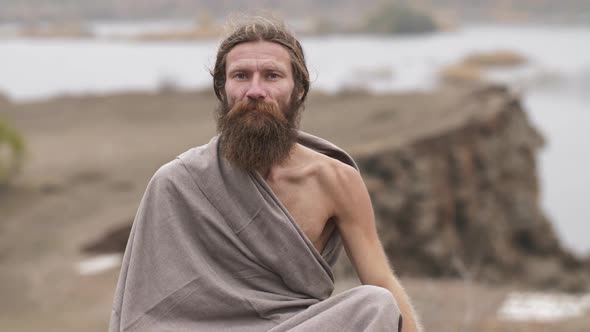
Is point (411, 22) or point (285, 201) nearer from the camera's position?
point (285, 201)

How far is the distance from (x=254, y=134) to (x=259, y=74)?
8.0 inches

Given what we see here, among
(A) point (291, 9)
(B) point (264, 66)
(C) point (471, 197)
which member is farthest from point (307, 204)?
(A) point (291, 9)

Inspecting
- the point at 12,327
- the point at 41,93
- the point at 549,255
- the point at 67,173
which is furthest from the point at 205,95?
the point at 12,327

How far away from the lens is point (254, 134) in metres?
3.05

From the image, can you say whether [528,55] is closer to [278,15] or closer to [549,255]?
[549,255]

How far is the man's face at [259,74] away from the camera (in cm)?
308

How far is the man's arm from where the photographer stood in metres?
3.16

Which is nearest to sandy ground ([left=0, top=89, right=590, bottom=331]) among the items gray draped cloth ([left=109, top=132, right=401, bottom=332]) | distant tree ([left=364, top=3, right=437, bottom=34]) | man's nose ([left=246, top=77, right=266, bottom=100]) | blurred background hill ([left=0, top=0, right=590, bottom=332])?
blurred background hill ([left=0, top=0, right=590, bottom=332])

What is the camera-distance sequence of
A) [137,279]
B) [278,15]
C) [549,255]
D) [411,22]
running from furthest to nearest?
[411,22] → [549,255] → [278,15] → [137,279]

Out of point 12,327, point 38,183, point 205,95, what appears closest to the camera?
point 12,327

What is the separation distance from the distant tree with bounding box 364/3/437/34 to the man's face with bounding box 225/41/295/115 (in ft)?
115

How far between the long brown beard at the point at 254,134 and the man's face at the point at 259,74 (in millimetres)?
33

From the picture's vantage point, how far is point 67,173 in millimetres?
21969

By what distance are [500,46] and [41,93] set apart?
61.5 feet
